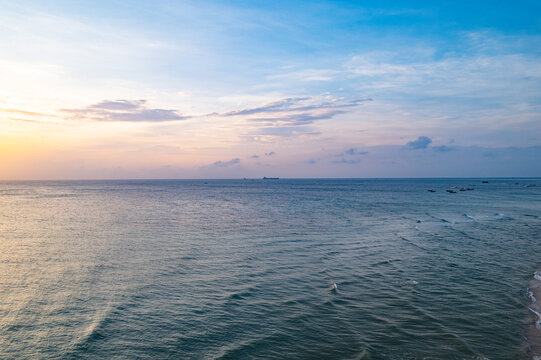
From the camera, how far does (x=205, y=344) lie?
13578 mm

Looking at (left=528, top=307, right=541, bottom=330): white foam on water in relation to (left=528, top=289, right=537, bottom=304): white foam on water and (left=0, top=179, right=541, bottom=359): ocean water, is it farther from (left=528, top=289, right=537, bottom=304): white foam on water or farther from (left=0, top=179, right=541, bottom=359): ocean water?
(left=528, top=289, right=537, bottom=304): white foam on water

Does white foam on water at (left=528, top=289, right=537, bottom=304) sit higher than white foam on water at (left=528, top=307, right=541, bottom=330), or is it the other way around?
white foam on water at (left=528, top=307, right=541, bottom=330)

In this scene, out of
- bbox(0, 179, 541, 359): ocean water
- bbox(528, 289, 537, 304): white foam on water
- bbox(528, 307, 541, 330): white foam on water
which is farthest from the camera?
bbox(528, 289, 537, 304): white foam on water

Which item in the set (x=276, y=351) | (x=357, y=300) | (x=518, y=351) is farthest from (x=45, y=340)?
(x=518, y=351)

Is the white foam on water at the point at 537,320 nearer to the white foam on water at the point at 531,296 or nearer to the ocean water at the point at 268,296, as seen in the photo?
the ocean water at the point at 268,296

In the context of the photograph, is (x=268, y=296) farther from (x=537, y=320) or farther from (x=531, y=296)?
(x=531, y=296)

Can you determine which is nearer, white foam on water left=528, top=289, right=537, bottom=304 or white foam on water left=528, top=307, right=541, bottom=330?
white foam on water left=528, top=307, right=541, bottom=330

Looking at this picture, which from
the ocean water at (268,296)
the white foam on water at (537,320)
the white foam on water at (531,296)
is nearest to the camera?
the ocean water at (268,296)

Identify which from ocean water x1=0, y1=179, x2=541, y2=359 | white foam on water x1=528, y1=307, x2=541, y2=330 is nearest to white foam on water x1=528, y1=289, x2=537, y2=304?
ocean water x1=0, y1=179, x2=541, y2=359

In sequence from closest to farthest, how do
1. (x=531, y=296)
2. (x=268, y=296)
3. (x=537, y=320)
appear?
(x=537, y=320)
(x=531, y=296)
(x=268, y=296)

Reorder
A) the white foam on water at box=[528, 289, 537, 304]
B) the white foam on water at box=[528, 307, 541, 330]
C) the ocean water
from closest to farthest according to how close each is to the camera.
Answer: the ocean water < the white foam on water at box=[528, 307, 541, 330] < the white foam on water at box=[528, 289, 537, 304]

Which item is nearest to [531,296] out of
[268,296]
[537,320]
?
[537,320]

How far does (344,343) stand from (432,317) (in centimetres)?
518

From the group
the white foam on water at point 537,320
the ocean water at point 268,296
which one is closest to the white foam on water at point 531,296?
the ocean water at point 268,296
